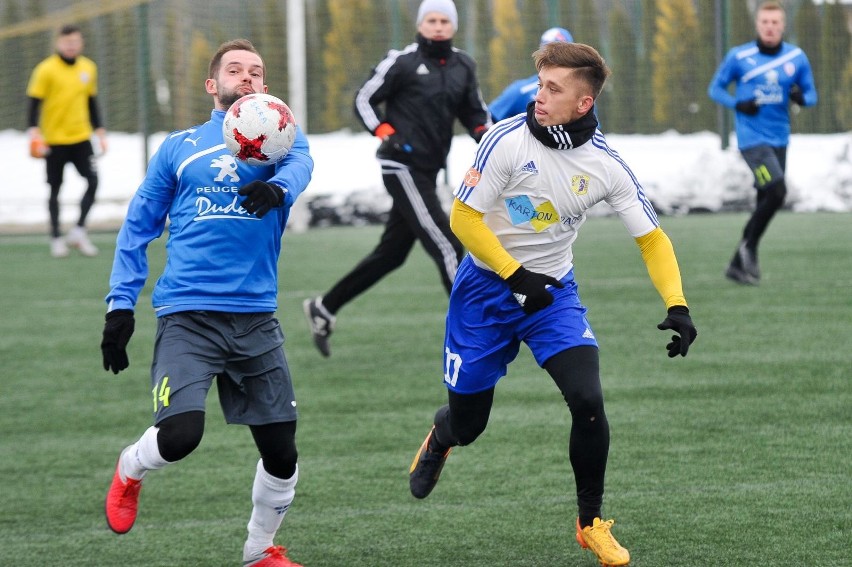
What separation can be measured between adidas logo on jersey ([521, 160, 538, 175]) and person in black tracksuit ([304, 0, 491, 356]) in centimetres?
424

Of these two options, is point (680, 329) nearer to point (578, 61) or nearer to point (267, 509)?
point (578, 61)

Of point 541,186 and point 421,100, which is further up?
point 541,186

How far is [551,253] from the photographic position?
509 cm

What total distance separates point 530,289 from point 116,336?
143 centimetres

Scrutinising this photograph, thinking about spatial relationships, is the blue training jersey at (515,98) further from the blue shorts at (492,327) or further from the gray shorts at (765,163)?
the blue shorts at (492,327)

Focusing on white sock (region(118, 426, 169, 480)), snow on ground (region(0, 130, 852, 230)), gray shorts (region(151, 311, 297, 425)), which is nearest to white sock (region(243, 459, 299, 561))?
gray shorts (region(151, 311, 297, 425))

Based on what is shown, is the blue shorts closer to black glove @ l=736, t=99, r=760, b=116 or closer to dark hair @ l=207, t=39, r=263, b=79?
dark hair @ l=207, t=39, r=263, b=79

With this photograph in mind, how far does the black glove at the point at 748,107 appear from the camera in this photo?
12.0 meters

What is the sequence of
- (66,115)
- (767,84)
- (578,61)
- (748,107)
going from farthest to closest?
1. (66,115)
2. (767,84)
3. (748,107)
4. (578,61)

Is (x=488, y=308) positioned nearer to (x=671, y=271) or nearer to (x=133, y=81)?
(x=671, y=271)

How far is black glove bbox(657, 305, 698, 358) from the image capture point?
15.1ft

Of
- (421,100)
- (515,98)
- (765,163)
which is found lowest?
(765,163)

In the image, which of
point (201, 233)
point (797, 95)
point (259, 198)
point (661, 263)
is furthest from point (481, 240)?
point (797, 95)

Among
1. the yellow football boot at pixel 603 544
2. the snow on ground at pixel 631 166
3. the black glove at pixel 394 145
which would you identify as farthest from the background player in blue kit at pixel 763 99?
the snow on ground at pixel 631 166
